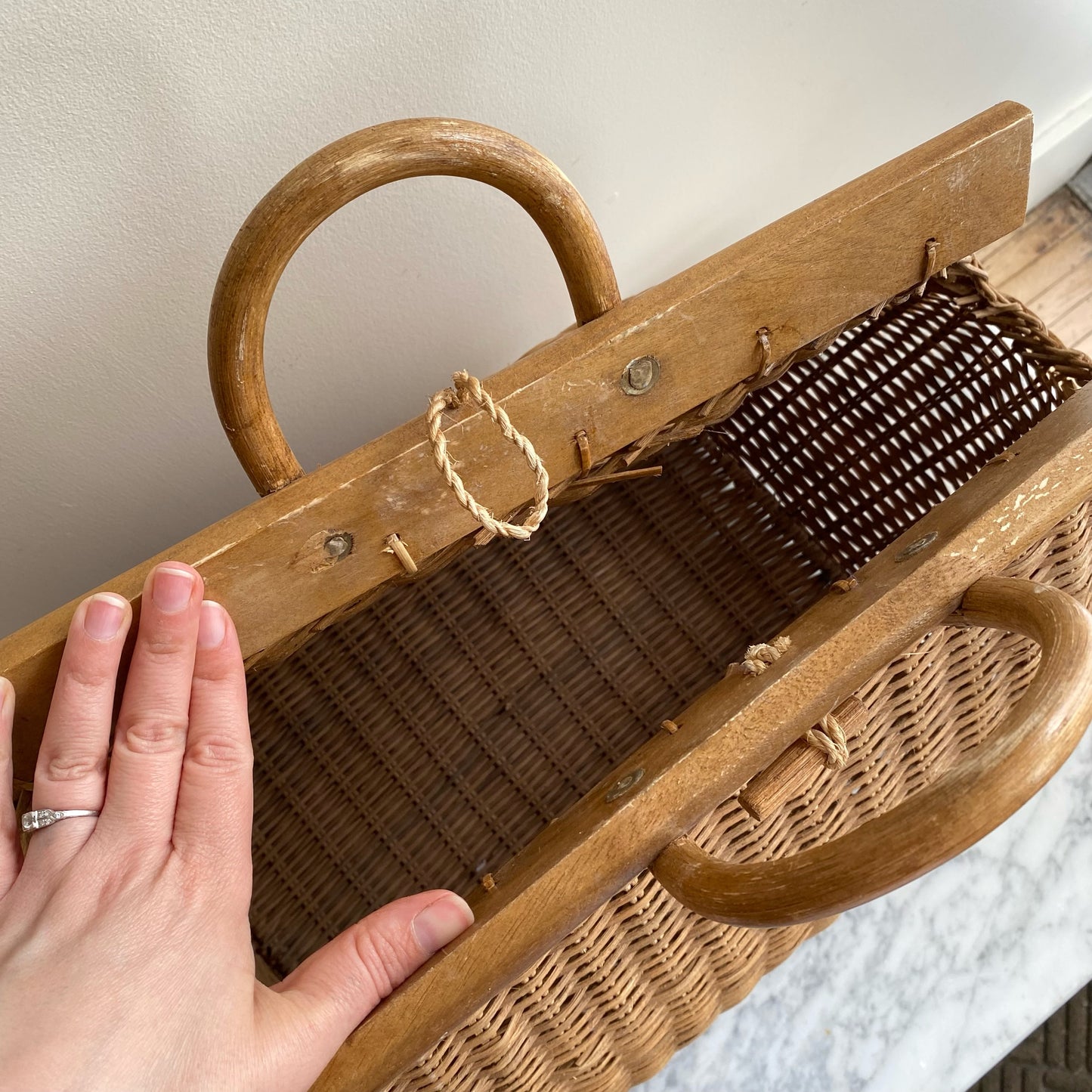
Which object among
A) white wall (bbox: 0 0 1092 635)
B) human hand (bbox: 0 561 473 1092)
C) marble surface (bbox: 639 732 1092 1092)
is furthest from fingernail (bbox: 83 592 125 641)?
marble surface (bbox: 639 732 1092 1092)

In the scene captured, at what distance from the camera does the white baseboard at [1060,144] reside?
1.00m

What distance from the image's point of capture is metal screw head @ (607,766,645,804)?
0.43 meters

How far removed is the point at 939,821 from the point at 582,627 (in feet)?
1.27

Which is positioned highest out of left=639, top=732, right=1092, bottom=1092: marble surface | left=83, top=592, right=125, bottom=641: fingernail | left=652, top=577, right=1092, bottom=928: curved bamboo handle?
left=83, top=592, right=125, bottom=641: fingernail

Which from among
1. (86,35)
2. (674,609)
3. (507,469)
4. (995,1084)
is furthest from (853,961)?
(86,35)

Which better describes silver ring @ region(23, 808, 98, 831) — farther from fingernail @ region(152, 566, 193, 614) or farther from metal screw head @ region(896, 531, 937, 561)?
metal screw head @ region(896, 531, 937, 561)

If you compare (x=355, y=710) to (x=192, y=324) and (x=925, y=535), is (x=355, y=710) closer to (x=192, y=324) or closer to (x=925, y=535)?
(x=192, y=324)

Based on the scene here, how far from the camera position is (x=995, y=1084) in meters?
0.81

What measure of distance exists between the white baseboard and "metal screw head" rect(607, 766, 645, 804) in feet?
2.93

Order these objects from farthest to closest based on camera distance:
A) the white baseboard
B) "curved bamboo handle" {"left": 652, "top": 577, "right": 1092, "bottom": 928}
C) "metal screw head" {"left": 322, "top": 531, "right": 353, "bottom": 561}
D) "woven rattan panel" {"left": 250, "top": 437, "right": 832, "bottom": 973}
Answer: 1. the white baseboard
2. "woven rattan panel" {"left": 250, "top": 437, "right": 832, "bottom": 973}
3. "metal screw head" {"left": 322, "top": 531, "right": 353, "bottom": 561}
4. "curved bamboo handle" {"left": 652, "top": 577, "right": 1092, "bottom": 928}

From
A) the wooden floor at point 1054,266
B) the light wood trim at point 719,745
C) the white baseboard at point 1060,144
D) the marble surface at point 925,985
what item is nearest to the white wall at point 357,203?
the white baseboard at point 1060,144

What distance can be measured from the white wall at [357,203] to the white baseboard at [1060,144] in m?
0.07

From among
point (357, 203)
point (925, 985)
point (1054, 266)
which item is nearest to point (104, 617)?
point (357, 203)

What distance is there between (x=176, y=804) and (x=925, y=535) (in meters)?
0.40
